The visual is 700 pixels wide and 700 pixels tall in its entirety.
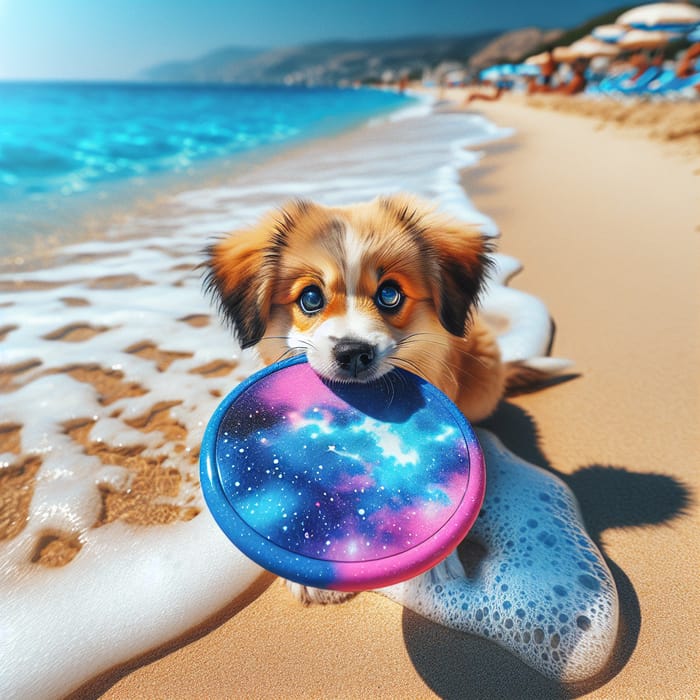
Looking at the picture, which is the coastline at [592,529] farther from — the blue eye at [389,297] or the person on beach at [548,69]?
the person on beach at [548,69]

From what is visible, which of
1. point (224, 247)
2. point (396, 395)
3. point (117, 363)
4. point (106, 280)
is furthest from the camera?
point (106, 280)

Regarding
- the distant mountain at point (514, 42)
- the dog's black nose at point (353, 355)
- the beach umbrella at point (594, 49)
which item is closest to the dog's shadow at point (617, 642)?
the dog's black nose at point (353, 355)

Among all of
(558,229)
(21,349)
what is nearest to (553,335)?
(558,229)

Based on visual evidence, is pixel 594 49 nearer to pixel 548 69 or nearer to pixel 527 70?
pixel 548 69

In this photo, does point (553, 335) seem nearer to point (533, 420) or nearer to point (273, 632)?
point (533, 420)

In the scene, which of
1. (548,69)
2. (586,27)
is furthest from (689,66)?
(586,27)

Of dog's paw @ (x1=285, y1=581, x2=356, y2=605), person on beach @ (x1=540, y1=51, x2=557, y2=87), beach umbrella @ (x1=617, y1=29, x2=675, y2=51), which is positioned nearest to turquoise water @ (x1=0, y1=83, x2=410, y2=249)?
dog's paw @ (x1=285, y1=581, x2=356, y2=605)
